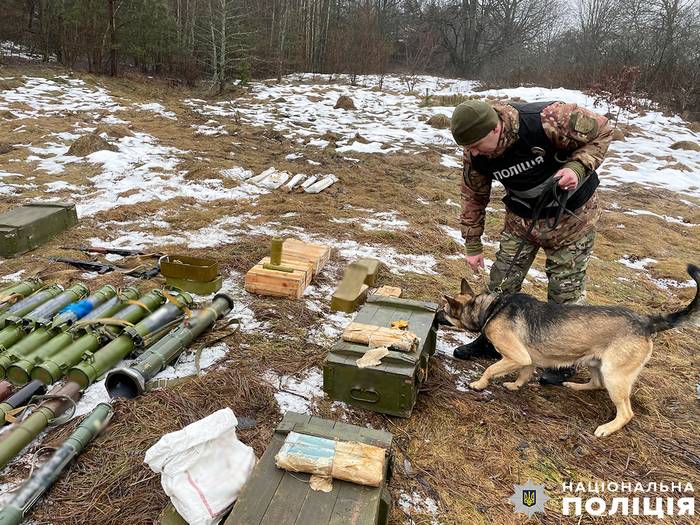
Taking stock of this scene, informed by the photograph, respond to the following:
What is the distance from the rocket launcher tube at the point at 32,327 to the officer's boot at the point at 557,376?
12.9ft

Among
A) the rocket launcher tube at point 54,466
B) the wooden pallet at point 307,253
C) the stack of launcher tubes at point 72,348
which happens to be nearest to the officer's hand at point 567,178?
the wooden pallet at point 307,253

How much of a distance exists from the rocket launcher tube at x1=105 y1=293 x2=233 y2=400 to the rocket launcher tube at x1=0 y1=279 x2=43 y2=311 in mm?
1433

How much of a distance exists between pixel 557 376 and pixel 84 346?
3735mm

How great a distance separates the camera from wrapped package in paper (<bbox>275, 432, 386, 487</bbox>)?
6.95 ft

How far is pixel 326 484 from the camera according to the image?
2.10 m

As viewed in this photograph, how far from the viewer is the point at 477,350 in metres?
4.15

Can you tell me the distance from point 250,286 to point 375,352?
6.85 feet

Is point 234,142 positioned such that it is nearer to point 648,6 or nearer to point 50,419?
point 50,419

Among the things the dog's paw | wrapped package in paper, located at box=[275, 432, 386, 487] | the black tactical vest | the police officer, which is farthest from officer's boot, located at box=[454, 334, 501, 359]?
wrapped package in paper, located at box=[275, 432, 386, 487]

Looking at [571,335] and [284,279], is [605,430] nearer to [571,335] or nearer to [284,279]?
[571,335]

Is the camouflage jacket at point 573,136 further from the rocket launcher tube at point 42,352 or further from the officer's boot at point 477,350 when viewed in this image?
the rocket launcher tube at point 42,352

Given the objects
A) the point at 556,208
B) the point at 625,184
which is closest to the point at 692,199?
the point at 625,184

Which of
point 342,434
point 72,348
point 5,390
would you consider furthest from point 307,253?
point 342,434

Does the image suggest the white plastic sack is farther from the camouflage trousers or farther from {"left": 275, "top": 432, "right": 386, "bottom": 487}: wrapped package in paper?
the camouflage trousers
